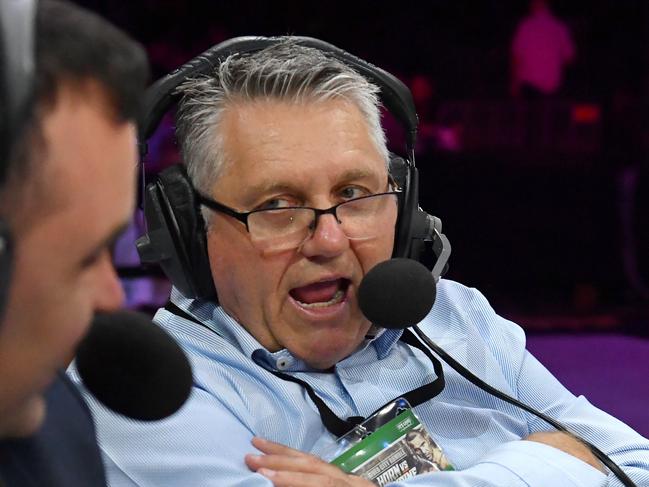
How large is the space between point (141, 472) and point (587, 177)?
178 inches

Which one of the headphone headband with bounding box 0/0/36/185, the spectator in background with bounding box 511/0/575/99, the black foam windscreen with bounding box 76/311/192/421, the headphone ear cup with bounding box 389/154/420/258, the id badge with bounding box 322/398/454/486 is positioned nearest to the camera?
the headphone headband with bounding box 0/0/36/185

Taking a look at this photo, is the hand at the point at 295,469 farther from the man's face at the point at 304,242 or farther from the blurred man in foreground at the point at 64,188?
the blurred man in foreground at the point at 64,188

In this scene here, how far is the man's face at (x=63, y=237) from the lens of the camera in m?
0.63

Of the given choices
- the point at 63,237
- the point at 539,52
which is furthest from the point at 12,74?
the point at 539,52

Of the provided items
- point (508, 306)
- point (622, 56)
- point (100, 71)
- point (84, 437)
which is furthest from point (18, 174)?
point (622, 56)

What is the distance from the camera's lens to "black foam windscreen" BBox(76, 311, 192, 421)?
904 mm

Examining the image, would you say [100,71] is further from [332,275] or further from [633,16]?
[633,16]

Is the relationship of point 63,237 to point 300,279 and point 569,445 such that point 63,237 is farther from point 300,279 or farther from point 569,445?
point 569,445

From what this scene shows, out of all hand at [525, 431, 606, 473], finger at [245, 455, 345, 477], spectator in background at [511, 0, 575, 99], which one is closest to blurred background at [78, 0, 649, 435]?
spectator in background at [511, 0, 575, 99]

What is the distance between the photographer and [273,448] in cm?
136

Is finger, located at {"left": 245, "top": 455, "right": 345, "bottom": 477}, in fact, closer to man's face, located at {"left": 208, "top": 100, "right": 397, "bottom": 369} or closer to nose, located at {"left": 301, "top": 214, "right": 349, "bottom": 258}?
man's face, located at {"left": 208, "top": 100, "right": 397, "bottom": 369}

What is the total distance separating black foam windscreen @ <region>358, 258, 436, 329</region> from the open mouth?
0.37ft

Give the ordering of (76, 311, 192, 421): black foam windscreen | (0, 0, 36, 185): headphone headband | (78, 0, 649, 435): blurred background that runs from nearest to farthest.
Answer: (0, 0, 36, 185): headphone headband < (76, 311, 192, 421): black foam windscreen < (78, 0, 649, 435): blurred background

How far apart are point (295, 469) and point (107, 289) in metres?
0.65
